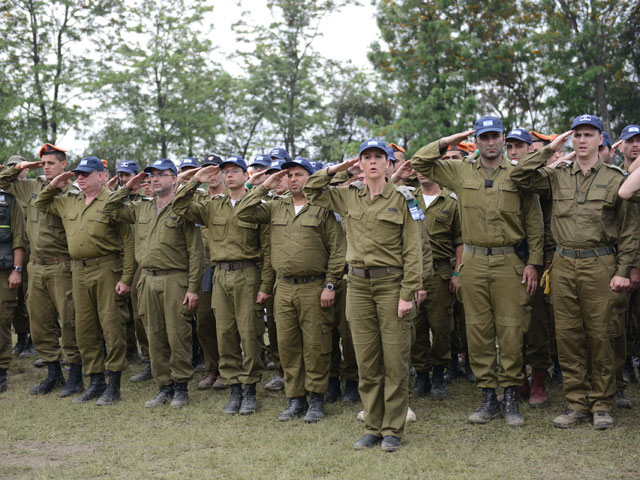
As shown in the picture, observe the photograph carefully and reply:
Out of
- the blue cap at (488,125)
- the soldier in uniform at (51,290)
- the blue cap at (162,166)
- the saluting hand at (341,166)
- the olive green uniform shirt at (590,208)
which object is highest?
the blue cap at (488,125)

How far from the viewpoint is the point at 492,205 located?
5.52 m

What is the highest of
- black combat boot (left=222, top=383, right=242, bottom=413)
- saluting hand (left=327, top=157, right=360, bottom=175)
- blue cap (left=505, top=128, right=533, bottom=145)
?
blue cap (left=505, top=128, right=533, bottom=145)

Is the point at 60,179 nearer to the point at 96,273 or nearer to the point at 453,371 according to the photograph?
the point at 96,273

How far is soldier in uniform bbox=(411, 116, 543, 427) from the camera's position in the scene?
18.1 feet

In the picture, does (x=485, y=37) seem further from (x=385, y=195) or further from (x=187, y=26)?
(x=385, y=195)

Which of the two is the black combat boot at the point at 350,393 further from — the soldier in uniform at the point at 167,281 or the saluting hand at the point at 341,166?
the saluting hand at the point at 341,166

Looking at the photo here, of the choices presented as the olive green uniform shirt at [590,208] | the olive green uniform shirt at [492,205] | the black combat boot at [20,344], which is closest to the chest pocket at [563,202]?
the olive green uniform shirt at [590,208]

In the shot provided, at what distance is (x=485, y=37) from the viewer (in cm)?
2014

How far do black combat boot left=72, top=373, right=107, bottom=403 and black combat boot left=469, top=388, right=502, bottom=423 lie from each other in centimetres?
398

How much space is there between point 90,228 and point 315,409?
10.1ft

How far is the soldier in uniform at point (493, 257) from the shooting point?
5516mm

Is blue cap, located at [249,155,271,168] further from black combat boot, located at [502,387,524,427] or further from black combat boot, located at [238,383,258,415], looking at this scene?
black combat boot, located at [502,387,524,427]

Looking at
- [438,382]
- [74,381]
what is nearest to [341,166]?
[438,382]

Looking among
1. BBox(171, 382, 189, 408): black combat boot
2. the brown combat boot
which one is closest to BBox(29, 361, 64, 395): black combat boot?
BBox(171, 382, 189, 408): black combat boot
